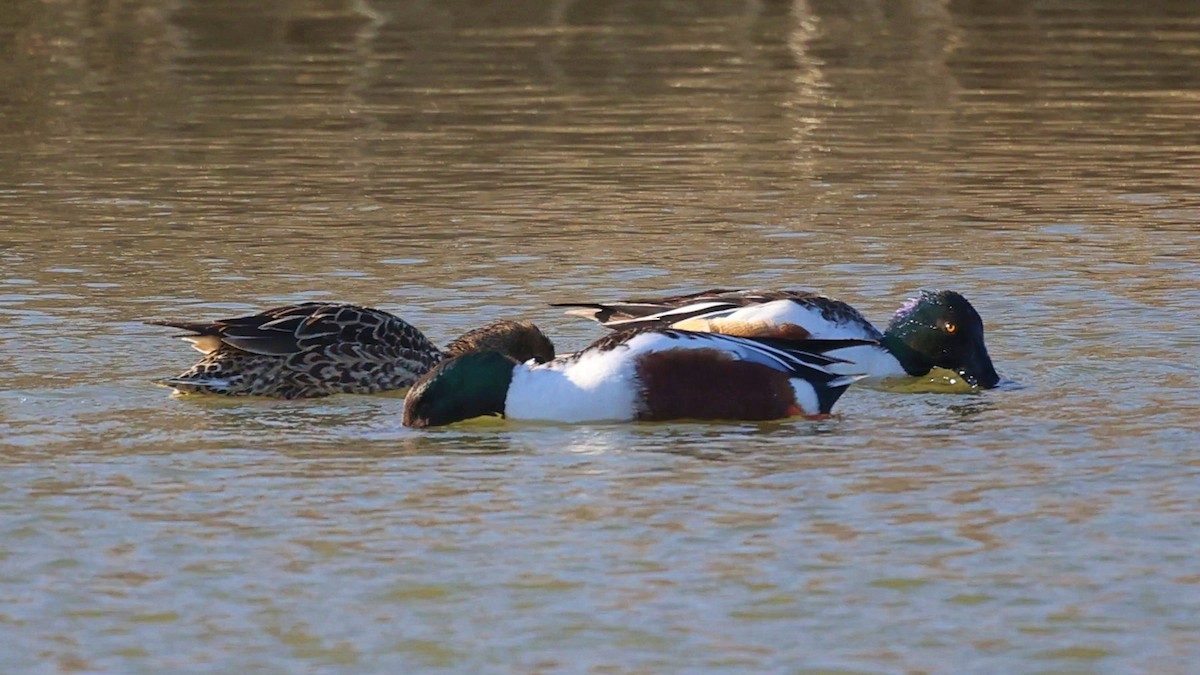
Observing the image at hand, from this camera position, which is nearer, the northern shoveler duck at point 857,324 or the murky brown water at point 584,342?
A: the murky brown water at point 584,342

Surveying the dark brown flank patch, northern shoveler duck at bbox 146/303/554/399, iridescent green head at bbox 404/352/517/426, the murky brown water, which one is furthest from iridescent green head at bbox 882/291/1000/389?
iridescent green head at bbox 404/352/517/426

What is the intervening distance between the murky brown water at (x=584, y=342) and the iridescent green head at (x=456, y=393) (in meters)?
0.11

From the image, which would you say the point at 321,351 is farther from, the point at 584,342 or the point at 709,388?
the point at 709,388

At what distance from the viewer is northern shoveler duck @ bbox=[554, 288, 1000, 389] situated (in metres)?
10.4

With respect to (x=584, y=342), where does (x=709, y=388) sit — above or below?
above

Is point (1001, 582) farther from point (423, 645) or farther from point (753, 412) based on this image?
point (753, 412)

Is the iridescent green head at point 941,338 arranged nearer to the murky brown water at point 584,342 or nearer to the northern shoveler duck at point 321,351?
the murky brown water at point 584,342

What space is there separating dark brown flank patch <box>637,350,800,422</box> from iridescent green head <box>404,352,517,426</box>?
24.6 inches

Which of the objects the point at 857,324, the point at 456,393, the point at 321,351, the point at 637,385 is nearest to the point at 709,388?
the point at 637,385

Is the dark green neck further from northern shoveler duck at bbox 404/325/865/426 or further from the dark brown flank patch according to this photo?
the dark brown flank patch

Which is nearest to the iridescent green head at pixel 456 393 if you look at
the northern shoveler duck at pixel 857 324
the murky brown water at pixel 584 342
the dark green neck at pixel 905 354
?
the murky brown water at pixel 584 342

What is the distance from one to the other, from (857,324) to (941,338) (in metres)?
0.46

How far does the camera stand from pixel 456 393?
954 centimetres

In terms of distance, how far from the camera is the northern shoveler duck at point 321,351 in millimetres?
10289
